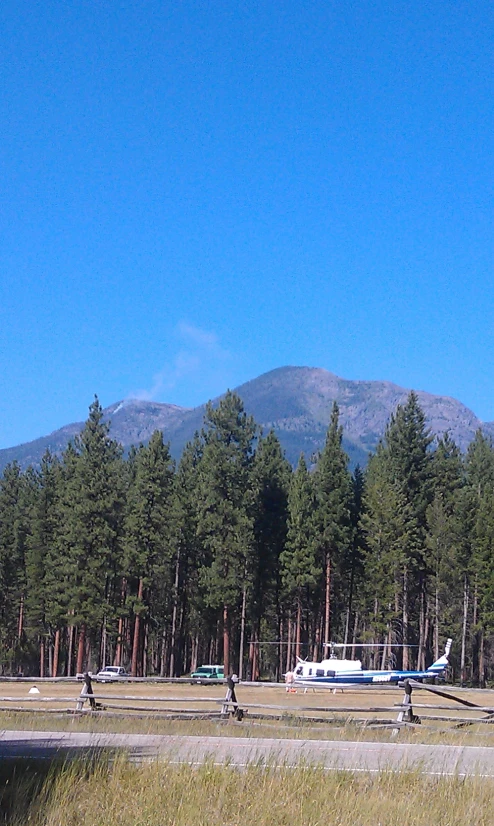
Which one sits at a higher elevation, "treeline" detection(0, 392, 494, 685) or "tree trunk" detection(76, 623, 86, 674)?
"treeline" detection(0, 392, 494, 685)

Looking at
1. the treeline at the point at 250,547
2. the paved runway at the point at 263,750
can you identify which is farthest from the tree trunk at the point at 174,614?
the paved runway at the point at 263,750

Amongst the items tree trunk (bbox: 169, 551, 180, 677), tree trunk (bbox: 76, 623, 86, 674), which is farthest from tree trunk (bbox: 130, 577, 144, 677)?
tree trunk (bbox: 169, 551, 180, 677)

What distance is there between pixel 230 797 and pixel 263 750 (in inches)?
172

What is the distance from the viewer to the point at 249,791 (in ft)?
32.0

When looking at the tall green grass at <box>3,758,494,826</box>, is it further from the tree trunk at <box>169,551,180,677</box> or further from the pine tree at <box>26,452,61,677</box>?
the tree trunk at <box>169,551,180,677</box>

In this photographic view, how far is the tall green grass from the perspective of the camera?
29.5ft

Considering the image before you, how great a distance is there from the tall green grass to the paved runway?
24.8 inches

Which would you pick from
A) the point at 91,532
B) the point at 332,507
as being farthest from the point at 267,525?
the point at 91,532

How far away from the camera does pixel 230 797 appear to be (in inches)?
376

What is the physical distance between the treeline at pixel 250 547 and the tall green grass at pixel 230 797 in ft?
169

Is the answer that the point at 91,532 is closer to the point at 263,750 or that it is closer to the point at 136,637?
the point at 136,637

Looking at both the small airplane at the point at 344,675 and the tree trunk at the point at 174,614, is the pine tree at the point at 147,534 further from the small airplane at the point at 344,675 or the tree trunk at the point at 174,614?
the small airplane at the point at 344,675

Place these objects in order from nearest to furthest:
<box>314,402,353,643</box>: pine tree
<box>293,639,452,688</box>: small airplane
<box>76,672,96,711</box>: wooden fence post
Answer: <box>76,672,96,711</box>: wooden fence post
<box>293,639,452,688</box>: small airplane
<box>314,402,353,643</box>: pine tree

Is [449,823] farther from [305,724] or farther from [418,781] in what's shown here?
[305,724]
